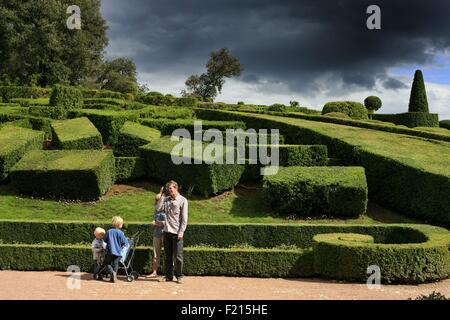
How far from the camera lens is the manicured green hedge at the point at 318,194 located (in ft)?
56.3

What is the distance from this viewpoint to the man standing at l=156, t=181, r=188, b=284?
1141cm

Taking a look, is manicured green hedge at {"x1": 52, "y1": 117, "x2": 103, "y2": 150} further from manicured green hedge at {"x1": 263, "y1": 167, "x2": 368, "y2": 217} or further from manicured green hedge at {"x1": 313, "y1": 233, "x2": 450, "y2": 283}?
manicured green hedge at {"x1": 313, "y1": 233, "x2": 450, "y2": 283}

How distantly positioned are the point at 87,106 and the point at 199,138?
10.5 m

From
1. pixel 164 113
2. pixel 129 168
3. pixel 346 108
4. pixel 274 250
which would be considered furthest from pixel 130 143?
pixel 346 108

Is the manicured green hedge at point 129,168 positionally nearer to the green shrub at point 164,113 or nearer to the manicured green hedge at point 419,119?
the green shrub at point 164,113

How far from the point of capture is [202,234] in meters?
14.4

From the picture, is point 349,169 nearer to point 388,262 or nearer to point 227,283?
point 388,262

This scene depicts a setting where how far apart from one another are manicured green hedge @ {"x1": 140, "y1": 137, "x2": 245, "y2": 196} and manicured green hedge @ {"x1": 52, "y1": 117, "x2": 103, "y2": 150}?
9.63ft

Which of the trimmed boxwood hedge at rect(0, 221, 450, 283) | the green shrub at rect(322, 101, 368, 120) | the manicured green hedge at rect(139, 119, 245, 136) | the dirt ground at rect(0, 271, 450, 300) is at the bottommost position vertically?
the dirt ground at rect(0, 271, 450, 300)

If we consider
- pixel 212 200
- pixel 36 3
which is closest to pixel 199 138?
pixel 212 200

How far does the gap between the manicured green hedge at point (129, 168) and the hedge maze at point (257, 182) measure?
38 mm

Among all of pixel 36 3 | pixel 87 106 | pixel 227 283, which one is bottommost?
pixel 227 283

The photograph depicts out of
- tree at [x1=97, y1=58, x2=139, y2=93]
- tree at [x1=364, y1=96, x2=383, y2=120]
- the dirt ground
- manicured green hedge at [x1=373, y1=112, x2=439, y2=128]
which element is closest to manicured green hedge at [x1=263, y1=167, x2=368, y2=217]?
the dirt ground

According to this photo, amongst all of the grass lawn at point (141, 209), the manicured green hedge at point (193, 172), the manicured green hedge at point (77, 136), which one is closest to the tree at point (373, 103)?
the manicured green hedge at point (77, 136)
